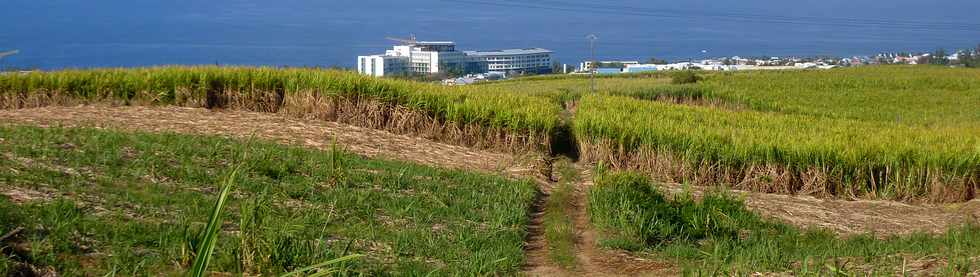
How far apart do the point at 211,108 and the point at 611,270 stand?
26.6 feet

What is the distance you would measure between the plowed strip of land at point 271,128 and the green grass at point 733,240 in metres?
2.42

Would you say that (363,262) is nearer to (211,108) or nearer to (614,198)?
(614,198)

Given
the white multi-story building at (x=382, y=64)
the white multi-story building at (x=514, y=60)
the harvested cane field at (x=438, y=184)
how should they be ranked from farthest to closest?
the white multi-story building at (x=514, y=60) < the white multi-story building at (x=382, y=64) < the harvested cane field at (x=438, y=184)

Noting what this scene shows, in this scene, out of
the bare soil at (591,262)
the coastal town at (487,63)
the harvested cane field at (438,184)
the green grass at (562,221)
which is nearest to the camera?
the harvested cane field at (438,184)

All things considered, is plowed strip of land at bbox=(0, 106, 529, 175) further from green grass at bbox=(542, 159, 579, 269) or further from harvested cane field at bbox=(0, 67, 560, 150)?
green grass at bbox=(542, 159, 579, 269)

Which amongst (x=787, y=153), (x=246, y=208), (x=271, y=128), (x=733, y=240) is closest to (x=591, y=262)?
(x=733, y=240)

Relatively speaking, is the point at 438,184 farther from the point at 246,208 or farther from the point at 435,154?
the point at 246,208

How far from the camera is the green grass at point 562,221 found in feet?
23.8

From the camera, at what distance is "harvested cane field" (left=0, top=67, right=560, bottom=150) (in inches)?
508

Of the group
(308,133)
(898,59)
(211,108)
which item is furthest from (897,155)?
(898,59)

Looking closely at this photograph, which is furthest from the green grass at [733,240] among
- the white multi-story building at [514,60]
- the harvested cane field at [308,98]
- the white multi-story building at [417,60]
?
the white multi-story building at [514,60]

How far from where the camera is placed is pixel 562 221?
8.68 m

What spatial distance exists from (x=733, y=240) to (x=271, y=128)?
610 centimetres

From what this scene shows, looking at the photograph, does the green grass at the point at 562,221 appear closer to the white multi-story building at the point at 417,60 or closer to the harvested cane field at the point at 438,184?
the harvested cane field at the point at 438,184
